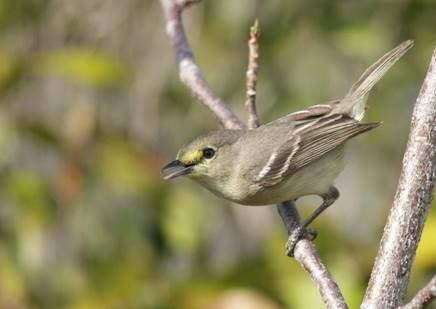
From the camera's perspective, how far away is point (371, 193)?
19.2ft

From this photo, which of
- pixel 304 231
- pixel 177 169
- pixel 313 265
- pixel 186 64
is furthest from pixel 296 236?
pixel 186 64

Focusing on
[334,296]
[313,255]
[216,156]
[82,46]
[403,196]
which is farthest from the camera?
[82,46]

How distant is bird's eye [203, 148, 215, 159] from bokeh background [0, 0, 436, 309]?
0.46 metres

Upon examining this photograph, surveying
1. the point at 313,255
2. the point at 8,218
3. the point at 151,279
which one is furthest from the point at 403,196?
the point at 8,218

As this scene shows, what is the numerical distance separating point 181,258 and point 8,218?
3.06ft

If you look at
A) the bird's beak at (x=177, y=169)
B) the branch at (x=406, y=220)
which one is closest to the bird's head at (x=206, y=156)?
the bird's beak at (x=177, y=169)

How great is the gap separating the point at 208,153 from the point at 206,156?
0.06 feet

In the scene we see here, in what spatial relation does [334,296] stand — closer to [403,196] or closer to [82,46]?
[403,196]

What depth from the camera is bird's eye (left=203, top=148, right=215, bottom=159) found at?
3900mm

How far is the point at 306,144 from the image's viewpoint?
158 inches

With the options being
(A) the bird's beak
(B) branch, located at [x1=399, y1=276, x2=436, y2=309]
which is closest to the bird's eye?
(A) the bird's beak

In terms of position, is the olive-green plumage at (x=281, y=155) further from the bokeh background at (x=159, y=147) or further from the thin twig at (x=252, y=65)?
the thin twig at (x=252, y=65)

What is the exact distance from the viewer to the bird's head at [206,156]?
379cm

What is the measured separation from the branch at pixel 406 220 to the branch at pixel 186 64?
1.46 metres
